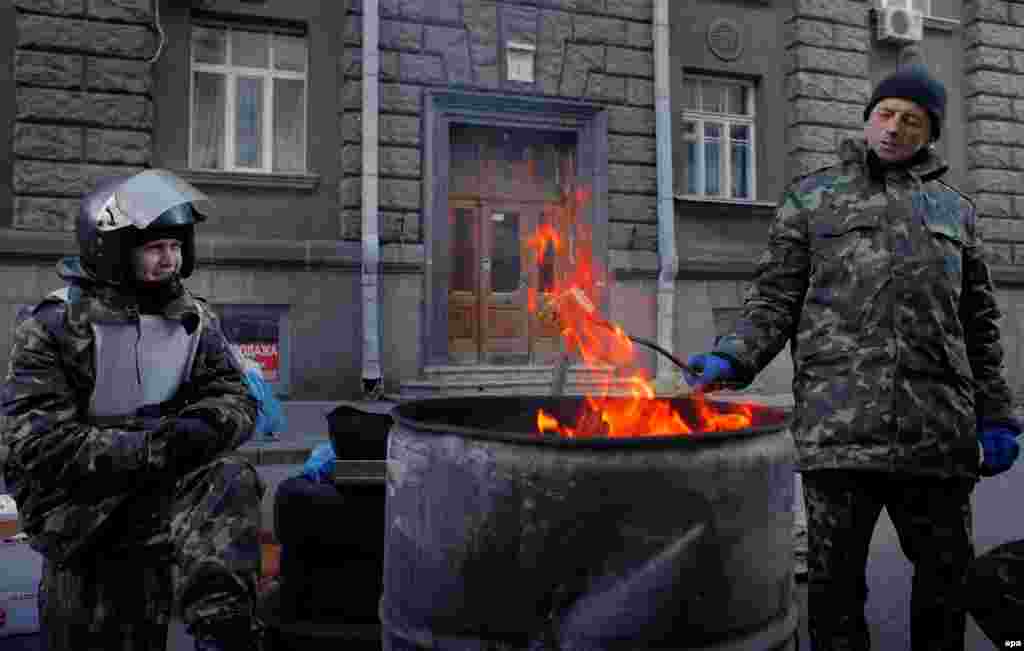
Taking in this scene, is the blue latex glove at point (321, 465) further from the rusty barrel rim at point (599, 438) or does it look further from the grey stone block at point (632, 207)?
the grey stone block at point (632, 207)

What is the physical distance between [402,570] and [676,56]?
399 inches

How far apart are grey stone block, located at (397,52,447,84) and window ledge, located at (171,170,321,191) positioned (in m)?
1.61

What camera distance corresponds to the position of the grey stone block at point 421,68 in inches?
362

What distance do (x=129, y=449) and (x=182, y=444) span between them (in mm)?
127

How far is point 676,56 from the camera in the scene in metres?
10.6

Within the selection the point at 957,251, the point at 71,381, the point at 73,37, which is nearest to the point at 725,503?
the point at 957,251

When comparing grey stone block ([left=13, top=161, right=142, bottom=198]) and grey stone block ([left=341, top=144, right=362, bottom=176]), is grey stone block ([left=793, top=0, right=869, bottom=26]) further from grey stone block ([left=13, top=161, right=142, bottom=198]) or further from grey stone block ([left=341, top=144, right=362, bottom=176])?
grey stone block ([left=13, top=161, right=142, bottom=198])

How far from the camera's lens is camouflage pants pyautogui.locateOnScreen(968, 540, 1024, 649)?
1.44 meters

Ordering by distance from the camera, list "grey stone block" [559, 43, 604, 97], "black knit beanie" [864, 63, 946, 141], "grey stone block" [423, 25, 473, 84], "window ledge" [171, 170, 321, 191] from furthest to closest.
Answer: "grey stone block" [559, 43, 604, 97] → "grey stone block" [423, 25, 473, 84] → "window ledge" [171, 170, 321, 191] → "black knit beanie" [864, 63, 946, 141]

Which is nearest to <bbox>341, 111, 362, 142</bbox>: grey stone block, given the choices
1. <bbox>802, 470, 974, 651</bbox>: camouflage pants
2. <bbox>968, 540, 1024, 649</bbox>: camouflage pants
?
<bbox>802, 470, 974, 651</bbox>: camouflage pants

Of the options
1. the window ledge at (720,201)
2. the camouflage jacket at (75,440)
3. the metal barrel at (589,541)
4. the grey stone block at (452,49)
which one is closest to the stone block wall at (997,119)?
the window ledge at (720,201)

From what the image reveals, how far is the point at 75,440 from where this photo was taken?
195 cm

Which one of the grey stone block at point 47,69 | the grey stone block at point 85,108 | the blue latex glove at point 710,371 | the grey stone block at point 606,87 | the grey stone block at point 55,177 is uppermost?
the grey stone block at point 606,87

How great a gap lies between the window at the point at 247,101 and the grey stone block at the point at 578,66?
3204 millimetres
